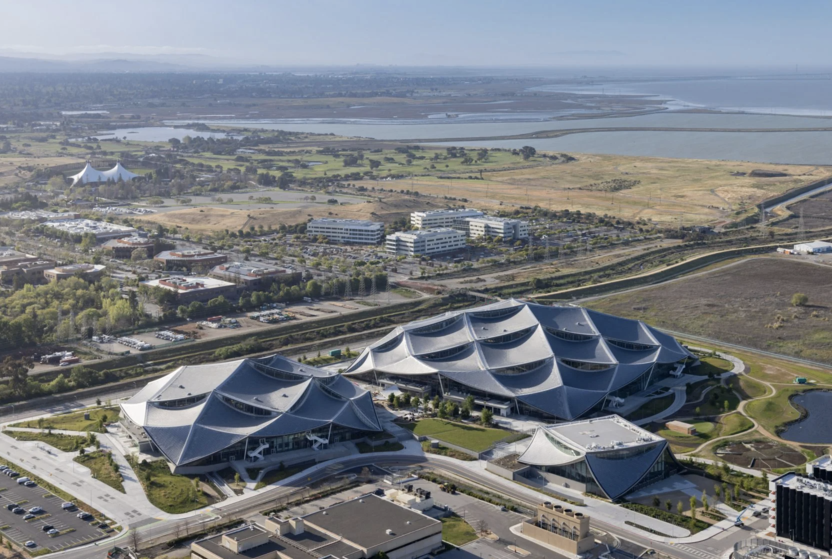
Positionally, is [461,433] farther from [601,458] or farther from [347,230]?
[347,230]

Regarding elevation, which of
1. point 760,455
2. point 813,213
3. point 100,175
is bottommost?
point 760,455

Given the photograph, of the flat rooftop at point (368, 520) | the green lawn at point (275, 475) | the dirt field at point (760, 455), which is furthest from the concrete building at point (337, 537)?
the dirt field at point (760, 455)

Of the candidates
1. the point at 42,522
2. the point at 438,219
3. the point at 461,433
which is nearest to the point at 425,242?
the point at 438,219

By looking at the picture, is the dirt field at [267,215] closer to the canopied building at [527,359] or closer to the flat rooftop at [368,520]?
the canopied building at [527,359]

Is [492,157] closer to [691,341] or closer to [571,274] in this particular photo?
[571,274]

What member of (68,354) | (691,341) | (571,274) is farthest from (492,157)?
(68,354)

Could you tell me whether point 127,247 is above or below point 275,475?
above
